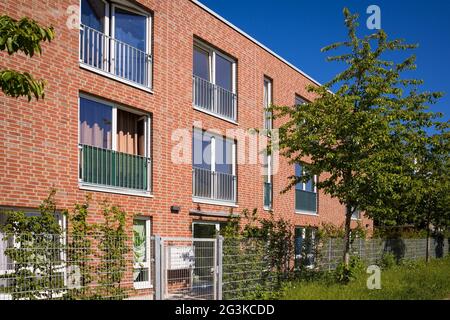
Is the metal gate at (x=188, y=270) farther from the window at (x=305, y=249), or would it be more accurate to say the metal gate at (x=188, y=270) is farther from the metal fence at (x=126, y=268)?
the window at (x=305, y=249)

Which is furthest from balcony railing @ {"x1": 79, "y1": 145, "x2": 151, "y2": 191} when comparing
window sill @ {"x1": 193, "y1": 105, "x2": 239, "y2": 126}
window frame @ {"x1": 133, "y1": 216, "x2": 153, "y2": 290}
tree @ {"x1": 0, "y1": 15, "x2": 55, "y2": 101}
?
tree @ {"x1": 0, "y1": 15, "x2": 55, "y2": 101}

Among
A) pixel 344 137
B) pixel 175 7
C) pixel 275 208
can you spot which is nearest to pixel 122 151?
pixel 175 7

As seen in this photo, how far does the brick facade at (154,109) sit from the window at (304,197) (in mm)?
503

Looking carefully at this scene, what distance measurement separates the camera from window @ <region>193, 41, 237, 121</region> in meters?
16.6

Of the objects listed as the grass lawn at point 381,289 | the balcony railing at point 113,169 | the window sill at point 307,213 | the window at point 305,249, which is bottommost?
the grass lawn at point 381,289

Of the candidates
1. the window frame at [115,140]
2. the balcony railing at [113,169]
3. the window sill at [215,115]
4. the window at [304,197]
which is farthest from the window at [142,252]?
the window at [304,197]

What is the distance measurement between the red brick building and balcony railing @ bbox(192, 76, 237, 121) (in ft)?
0.15

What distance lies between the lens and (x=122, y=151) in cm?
1370

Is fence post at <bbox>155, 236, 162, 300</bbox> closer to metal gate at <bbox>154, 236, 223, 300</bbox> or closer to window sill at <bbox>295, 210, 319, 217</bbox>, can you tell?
metal gate at <bbox>154, 236, 223, 300</bbox>

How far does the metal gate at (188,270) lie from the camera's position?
9.23 meters
